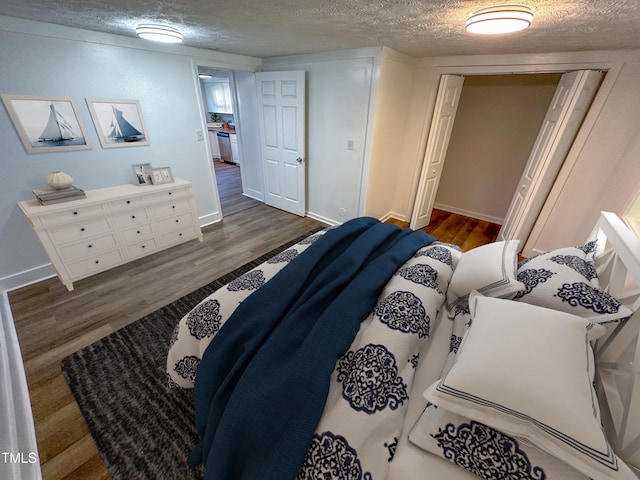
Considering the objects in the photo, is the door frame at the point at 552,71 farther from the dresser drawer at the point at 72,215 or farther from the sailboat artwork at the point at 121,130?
the dresser drawer at the point at 72,215

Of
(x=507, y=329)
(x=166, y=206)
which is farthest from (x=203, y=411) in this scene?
(x=166, y=206)

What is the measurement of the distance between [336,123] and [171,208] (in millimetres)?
2150

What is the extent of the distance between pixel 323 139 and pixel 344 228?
1964mm

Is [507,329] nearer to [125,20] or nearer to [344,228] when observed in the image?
[344,228]

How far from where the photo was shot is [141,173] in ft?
8.82

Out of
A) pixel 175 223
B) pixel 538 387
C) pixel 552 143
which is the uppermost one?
pixel 552 143

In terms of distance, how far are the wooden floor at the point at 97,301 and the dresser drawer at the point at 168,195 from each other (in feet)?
1.99

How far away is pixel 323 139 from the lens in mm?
3264

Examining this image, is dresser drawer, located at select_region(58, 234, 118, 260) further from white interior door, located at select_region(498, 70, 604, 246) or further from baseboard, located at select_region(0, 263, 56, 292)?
white interior door, located at select_region(498, 70, 604, 246)

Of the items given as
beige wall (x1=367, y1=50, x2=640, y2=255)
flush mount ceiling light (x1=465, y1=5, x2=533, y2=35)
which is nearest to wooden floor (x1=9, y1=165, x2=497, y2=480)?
beige wall (x1=367, y1=50, x2=640, y2=255)

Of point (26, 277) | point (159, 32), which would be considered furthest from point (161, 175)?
point (26, 277)

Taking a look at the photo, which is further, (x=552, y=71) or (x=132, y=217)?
(x=132, y=217)

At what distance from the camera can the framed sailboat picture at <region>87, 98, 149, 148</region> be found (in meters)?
2.38

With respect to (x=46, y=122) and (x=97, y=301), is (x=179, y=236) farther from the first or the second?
(x=46, y=122)
